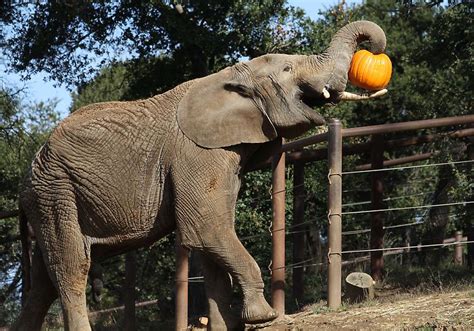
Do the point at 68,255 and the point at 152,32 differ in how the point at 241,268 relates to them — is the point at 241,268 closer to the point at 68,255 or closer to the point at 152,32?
the point at 68,255

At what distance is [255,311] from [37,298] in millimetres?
2021

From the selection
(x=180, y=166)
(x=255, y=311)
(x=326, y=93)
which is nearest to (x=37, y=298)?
(x=180, y=166)

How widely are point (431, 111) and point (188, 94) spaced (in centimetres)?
1126

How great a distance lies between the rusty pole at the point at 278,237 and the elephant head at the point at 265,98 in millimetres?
1727

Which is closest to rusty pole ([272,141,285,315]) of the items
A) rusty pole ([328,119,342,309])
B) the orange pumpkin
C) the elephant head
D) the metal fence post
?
rusty pole ([328,119,342,309])

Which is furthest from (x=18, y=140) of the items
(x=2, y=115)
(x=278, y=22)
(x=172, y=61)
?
(x=278, y=22)

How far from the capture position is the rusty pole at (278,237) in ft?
30.1

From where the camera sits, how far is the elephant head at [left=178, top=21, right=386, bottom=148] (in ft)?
24.8

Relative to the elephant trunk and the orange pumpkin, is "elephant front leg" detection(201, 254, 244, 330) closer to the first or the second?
the elephant trunk

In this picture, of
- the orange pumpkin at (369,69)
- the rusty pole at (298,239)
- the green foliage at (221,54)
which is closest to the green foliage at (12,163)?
the green foliage at (221,54)

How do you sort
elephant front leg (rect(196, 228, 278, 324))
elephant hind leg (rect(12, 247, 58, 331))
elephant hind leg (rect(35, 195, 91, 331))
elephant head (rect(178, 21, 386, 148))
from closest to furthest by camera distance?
elephant front leg (rect(196, 228, 278, 324)) → elephant head (rect(178, 21, 386, 148)) → elephant hind leg (rect(35, 195, 91, 331)) → elephant hind leg (rect(12, 247, 58, 331))

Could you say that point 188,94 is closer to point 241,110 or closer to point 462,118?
point 241,110

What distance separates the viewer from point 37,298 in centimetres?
852

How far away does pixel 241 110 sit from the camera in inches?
300
